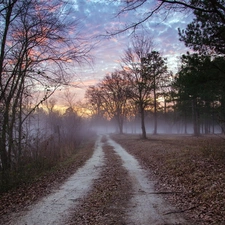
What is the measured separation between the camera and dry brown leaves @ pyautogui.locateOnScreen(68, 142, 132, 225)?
511 cm

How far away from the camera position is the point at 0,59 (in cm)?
901

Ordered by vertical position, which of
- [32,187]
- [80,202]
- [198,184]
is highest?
[198,184]

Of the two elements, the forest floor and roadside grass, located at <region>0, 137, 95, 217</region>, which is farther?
roadside grass, located at <region>0, 137, 95, 217</region>

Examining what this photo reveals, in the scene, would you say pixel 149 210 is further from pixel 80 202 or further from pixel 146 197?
pixel 80 202

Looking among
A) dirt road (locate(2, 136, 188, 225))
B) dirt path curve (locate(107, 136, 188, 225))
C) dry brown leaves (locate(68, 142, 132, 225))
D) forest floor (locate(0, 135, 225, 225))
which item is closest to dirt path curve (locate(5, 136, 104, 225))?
dirt road (locate(2, 136, 188, 225))

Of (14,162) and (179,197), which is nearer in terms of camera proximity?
(179,197)

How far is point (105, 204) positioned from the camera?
6145 millimetres

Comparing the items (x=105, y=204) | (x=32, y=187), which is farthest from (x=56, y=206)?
(x=32, y=187)

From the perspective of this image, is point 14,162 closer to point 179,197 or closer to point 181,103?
point 179,197

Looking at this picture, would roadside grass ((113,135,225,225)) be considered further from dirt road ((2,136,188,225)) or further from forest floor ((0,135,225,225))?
dirt road ((2,136,188,225))

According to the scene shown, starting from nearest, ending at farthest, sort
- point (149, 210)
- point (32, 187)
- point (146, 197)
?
point (149, 210), point (146, 197), point (32, 187)

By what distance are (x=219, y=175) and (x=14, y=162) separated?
9.34 m

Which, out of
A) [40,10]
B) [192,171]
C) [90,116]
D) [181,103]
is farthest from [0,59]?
[90,116]

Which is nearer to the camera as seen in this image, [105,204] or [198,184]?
[105,204]
